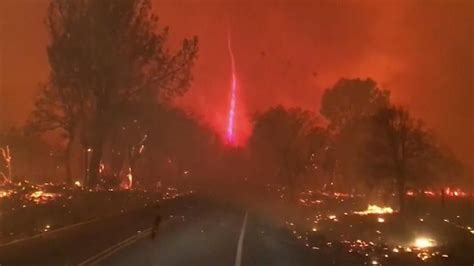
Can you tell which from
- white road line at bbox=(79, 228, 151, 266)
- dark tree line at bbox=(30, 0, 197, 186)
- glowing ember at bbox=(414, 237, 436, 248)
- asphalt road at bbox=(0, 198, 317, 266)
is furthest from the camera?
dark tree line at bbox=(30, 0, 197, 186)

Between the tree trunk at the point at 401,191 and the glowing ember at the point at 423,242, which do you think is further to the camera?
the tree trunk at the point at 401,191

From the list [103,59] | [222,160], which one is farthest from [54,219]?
[222,160]

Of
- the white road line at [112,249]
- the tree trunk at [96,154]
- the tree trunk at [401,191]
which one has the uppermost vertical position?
the tree trunk at [96,154]

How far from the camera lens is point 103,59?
1890 inches

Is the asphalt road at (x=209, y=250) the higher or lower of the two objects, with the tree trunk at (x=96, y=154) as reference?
lower

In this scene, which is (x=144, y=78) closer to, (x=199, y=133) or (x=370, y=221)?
(x=370, y=221)

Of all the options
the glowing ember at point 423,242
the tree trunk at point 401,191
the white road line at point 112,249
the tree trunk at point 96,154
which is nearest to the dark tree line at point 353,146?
the tree trunk at point 401,191

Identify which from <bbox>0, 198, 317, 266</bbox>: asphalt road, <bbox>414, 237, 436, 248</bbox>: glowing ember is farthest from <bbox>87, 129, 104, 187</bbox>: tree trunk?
<bbox>414, 237, 436, 248</bbox>: glowing ember

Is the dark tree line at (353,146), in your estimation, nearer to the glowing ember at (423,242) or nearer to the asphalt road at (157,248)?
the glowing ember at (423,242)

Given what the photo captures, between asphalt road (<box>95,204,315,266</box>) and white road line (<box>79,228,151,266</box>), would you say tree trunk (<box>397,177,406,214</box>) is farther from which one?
white road line (<box>79,228,151,266</box>)

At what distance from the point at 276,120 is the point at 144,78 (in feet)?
155

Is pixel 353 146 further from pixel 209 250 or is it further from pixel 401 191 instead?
pixel 209 250

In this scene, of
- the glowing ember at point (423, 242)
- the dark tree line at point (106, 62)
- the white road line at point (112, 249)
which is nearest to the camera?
the white road line at point (112, 249)

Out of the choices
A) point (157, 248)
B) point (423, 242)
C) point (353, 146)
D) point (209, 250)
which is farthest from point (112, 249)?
point (353, 146)
